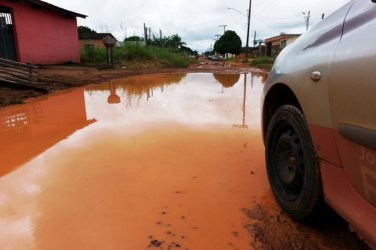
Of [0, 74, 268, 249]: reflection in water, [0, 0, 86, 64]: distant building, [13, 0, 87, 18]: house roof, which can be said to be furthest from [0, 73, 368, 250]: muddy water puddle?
[13, 0, 87, 18]: house roof

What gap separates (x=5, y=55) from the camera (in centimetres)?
1362

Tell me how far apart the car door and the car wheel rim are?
1.70 feet

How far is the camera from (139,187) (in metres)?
2.83

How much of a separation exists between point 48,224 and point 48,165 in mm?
1292

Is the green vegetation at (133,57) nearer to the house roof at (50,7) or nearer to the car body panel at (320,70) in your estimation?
the house roof at (50,7)

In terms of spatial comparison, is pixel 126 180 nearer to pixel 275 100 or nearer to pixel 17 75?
pixel 275 100

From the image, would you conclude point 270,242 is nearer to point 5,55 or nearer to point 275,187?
point 275,187

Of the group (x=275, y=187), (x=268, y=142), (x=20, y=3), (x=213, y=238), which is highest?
(x=20, y=3)

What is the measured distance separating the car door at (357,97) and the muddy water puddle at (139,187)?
76 centimetres

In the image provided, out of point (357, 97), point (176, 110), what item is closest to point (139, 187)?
point (357, 97)

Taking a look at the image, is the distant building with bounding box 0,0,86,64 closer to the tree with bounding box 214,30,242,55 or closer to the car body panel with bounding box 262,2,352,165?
the car body panel with bounding box 262,2,352,165

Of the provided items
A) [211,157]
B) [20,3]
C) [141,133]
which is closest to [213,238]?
[211,157]

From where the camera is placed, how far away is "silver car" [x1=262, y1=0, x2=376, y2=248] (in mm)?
1402

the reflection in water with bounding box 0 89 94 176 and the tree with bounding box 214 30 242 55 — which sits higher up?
the tree with bounding box 214 30 242 55
